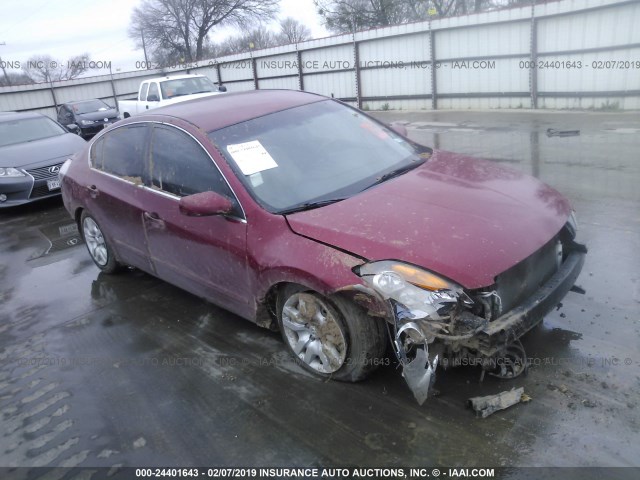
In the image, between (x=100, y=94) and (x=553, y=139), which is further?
(x=100, y=94)

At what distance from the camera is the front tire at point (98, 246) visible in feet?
17.5

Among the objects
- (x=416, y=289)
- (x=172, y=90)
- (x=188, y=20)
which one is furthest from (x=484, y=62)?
(x=188, y=20)

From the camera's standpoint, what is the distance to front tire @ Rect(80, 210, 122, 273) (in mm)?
5320

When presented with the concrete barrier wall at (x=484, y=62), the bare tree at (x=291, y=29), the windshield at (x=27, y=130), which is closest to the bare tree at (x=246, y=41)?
the bare tree at (x=291, y=29)

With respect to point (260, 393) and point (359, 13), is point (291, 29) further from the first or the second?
point (260, 393)

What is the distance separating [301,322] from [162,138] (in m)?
1.97

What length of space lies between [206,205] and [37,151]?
23.1ft

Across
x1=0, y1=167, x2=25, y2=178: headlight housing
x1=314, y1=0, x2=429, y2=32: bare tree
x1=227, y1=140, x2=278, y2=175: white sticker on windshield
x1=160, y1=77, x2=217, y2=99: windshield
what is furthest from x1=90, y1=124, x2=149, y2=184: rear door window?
x1=314, y1=0, x2=429, y2=32: bare tree

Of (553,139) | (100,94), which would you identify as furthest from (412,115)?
(100,94)

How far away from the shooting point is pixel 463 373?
A: 10.6ft

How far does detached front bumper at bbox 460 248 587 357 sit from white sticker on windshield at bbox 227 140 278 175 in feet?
5.90

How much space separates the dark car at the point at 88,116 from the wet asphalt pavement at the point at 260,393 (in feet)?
46.1

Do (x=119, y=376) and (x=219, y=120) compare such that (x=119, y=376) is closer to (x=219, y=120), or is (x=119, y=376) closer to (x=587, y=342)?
(x=219, y=120)

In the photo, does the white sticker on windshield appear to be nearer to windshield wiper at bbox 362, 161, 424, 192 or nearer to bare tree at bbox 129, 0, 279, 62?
windshield wiper at bbox 362, 161, 424, 192
